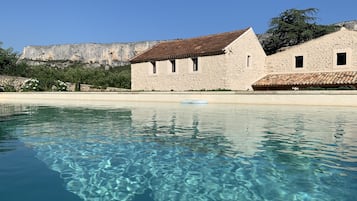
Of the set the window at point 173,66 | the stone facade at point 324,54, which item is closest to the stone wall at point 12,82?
the window at point 173,66

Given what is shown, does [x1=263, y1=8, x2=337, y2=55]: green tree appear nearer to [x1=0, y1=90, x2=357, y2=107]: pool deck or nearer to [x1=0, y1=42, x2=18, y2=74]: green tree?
[x1=0, y1=90, x2=357, y2=107]: pool deck

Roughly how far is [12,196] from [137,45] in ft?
431

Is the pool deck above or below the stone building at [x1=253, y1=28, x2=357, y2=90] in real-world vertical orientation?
below

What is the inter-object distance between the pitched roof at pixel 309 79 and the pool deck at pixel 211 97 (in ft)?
19.8

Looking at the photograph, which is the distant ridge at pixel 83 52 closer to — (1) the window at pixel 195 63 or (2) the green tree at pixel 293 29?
(2) the green tree at pixel 293 29

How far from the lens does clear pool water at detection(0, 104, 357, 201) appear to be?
515 centimetres

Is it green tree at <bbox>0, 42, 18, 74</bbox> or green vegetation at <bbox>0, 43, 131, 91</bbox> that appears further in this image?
green tree at <bbox>0, 42, 18, 74</bbox>

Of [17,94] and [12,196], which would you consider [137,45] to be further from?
[12,196]

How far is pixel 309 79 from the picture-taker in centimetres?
2955

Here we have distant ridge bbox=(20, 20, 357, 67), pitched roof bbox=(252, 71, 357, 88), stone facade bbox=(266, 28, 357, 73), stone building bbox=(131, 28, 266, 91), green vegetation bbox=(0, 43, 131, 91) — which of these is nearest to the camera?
pitched roof bbox=(252, 71, 357, 88)

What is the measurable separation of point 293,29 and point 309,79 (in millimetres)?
18215

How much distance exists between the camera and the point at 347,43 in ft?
96.5

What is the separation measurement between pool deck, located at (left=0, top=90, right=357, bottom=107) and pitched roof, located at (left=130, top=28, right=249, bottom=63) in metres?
6.38

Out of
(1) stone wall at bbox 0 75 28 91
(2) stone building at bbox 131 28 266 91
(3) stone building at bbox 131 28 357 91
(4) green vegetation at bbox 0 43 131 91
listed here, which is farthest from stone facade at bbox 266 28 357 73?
(1) stone wall at bbox 0 75 28 91
